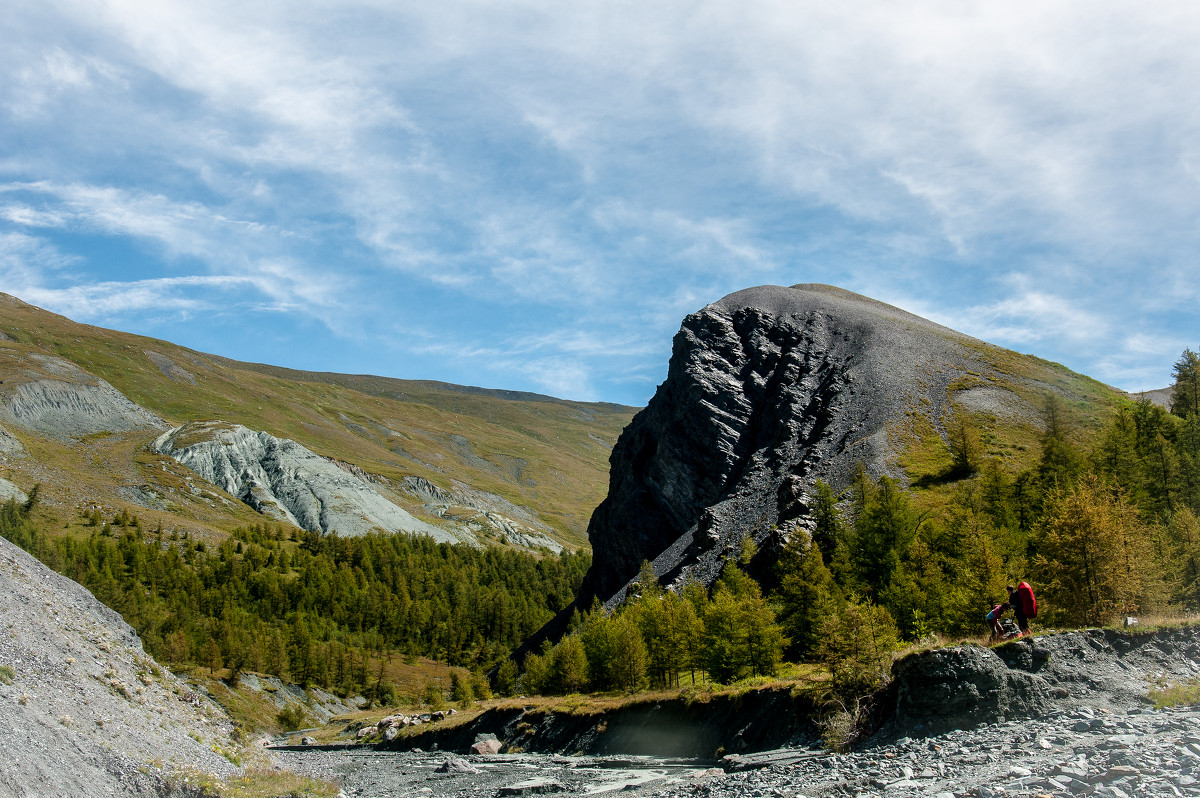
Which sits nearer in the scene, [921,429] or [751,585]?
[751,585]

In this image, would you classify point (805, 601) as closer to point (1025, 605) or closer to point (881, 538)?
point (881, 538)

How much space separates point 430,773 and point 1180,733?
54301 mm

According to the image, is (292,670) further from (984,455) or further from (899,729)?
(899,729)

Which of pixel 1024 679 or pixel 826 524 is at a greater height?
pixel 826 524

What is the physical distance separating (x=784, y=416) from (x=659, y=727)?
79.1m

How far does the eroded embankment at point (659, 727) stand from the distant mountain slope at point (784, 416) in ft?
101

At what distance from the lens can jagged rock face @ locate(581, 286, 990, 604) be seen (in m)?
106

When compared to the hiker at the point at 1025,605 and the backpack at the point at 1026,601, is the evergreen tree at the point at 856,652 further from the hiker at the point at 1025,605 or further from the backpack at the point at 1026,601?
the backpack at the point at 1026,601

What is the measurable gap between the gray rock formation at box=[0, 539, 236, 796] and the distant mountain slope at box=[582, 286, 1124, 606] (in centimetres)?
6861

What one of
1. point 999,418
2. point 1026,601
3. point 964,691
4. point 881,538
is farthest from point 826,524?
point 964,691

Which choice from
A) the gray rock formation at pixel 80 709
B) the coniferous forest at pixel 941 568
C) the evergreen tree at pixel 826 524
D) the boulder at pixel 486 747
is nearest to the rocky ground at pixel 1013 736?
the coniferous forest at pixel 941 568

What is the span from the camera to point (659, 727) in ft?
191

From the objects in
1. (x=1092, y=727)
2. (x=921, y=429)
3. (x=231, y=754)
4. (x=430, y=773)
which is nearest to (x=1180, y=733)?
(x=1092, y=727)

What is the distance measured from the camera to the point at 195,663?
457 feet
